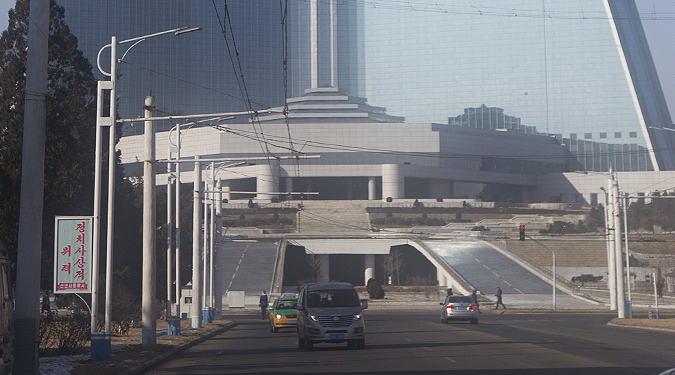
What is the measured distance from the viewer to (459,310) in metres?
35.8

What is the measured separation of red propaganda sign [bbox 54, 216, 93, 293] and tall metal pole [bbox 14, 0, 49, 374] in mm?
4210

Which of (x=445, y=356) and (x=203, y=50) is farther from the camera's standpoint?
(x=203, y=50)

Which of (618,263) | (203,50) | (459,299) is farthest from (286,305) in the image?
(203,50)

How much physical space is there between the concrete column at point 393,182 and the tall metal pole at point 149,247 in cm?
10135

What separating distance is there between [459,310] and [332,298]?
631 inches

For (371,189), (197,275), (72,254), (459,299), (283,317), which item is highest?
(371,189)

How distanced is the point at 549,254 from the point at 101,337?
70340 mm

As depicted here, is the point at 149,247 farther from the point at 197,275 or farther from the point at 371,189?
the point at 371,189

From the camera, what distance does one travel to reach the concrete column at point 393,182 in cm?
12312

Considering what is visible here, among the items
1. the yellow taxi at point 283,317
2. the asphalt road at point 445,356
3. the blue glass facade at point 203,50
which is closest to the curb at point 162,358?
the asphalt road at point 445,356

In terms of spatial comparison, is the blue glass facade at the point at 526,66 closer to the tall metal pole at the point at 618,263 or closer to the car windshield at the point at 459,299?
the tall metal pole at the point at 618,263

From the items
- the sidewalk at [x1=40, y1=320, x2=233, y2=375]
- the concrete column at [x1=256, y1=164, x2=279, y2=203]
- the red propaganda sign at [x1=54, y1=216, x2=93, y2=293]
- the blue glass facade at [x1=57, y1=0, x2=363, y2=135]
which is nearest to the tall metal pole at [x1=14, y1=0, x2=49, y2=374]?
the sidewalk at [x1=40, y1=320, x2=233, y2=375]

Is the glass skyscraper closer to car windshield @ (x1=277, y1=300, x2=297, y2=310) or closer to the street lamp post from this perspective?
car windshield @ (x1=277, y1=300, x2=297, y2=310)

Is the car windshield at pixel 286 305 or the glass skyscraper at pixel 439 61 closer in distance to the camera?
the car windshield at pixel 286 305
